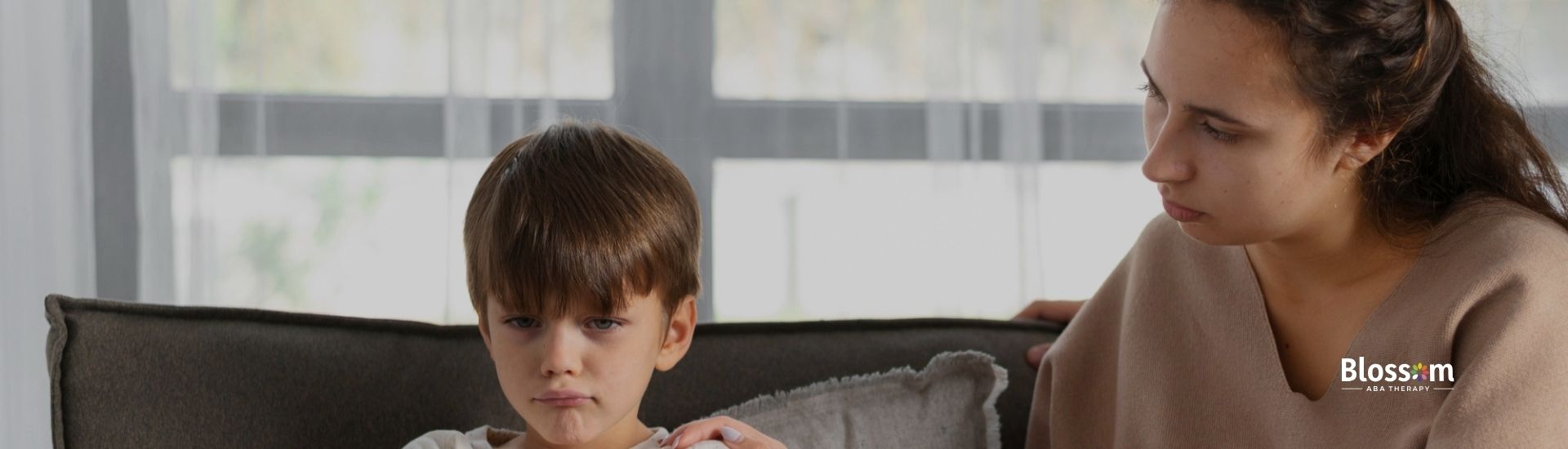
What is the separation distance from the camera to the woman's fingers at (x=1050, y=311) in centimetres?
169

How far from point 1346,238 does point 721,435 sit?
26.8 inches

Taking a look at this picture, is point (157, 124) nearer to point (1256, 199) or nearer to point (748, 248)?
point (748, 248)

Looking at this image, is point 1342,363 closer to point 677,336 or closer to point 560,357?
point 677,336

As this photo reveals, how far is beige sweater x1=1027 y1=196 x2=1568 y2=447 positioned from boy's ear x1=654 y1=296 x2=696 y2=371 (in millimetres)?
502

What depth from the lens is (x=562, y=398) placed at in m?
1.08

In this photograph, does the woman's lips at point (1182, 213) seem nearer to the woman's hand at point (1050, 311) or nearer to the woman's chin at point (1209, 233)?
the woman's chin at point (1209, 233)

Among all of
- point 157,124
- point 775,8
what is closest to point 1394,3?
point 775,8

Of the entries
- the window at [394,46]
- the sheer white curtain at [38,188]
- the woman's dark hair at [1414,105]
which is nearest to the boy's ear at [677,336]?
the woman's dark hair at [1414,105]

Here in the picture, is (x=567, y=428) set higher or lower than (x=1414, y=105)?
lower

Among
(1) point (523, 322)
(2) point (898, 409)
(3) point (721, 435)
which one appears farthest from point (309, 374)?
(2) point (898, 409)

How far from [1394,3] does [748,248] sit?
4.28 feet

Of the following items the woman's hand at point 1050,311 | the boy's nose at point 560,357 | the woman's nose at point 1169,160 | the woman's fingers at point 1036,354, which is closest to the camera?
the boy's nose at point 560,357

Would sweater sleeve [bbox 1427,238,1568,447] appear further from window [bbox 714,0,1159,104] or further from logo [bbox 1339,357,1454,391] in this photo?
window [bbox 714,0,1159,104]

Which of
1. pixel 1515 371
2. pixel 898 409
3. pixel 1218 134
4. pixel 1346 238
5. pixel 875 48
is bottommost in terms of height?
pixel 898 409
